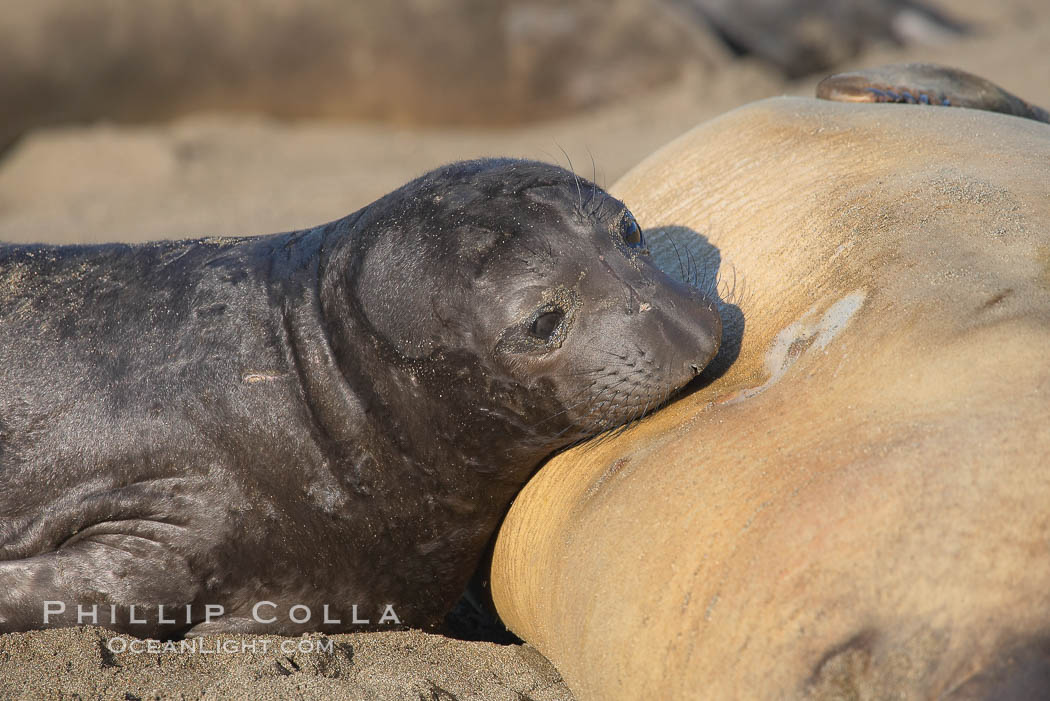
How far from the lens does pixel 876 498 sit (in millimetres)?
1882

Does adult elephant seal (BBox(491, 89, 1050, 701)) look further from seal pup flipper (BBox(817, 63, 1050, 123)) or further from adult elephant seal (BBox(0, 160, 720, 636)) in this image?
seal pup flipper (BBox(817, 63, 1050, 123))

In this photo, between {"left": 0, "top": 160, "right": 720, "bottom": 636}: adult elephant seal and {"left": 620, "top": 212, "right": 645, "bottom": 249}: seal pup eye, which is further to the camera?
{"left": 620, "top": 212, "right": 645, "bottom": 249}: seal pup eye

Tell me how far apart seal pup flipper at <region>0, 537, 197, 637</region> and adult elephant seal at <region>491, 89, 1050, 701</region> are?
0.79 m

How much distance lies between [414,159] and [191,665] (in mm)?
5647

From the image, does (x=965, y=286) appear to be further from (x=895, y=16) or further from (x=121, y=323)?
(x=895, y=16)

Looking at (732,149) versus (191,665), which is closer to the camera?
(191,665)

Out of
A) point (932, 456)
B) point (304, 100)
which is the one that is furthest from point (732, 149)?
point (304, 100)

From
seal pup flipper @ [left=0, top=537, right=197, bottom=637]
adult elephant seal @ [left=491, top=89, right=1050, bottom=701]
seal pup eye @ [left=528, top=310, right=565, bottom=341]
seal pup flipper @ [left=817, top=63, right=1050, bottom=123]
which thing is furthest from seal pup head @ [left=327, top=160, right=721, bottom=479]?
seal pup flipper @ [left=817, top=63, right=1050, bottom=123]

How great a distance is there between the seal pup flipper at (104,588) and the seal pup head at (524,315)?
26.7 inches

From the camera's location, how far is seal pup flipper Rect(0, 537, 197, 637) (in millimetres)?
2646

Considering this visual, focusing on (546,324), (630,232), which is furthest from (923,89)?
(546,324)

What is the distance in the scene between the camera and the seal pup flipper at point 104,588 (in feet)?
8.68

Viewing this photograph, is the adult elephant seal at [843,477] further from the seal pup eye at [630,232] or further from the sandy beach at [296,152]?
the sandy beach at [296,152]

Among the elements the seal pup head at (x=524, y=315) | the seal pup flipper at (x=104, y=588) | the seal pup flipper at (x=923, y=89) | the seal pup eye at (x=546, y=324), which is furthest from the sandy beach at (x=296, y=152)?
the seal pup flipper at (x=104, y=588)
